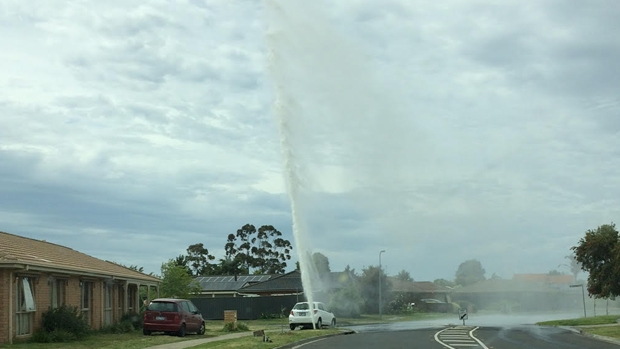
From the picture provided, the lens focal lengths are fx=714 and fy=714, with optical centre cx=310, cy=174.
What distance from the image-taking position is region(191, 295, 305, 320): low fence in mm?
58719

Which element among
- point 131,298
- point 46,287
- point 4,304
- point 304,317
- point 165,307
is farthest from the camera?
point 131,298

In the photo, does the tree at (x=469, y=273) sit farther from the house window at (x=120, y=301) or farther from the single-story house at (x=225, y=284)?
the house window at (x=120, y=301)

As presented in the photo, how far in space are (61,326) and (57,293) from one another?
2.18 m

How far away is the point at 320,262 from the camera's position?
242 ft

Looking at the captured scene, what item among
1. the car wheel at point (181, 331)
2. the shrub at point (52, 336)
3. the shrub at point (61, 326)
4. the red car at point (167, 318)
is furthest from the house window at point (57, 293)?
the car wheel at point (181, 331)

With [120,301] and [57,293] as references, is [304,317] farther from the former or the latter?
[57,293]

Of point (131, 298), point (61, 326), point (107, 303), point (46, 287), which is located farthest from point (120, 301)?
point (61, 326)

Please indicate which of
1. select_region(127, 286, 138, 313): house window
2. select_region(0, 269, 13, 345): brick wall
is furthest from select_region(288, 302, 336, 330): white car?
select_region(0, 269, 13, 345): brick wall

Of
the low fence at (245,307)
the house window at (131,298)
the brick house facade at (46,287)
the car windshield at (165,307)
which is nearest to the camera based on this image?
the brick house facade at (46,287)

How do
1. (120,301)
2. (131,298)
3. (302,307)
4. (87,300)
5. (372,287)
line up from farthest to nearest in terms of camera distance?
(372,287)
(131,298)
(302,307)
(120,301)
(87,300)

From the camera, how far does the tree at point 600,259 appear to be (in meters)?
38.6

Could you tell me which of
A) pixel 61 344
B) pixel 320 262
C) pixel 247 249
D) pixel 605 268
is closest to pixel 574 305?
pixel 320 262

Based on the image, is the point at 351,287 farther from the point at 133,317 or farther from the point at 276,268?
the point at 276,268

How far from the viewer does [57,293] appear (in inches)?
1089
